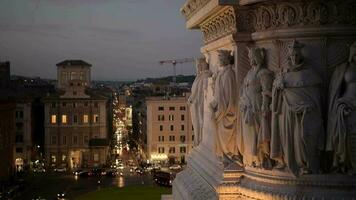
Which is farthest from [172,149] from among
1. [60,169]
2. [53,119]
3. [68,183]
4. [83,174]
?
[68,183]

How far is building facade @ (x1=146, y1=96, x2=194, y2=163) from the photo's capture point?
261 ft

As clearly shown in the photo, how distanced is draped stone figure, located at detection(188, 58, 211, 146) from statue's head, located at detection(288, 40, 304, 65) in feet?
12.0

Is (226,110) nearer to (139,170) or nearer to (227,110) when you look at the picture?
(227,110)

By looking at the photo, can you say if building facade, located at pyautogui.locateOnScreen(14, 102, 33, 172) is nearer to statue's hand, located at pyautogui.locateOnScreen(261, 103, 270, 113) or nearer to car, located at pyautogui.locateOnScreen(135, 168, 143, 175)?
car, located at pyautogui.locateOnScreen(135, 168, 143, 175)

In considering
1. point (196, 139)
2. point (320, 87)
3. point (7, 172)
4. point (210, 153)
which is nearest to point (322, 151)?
point (320, 87)

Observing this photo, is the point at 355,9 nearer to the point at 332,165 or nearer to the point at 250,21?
the point at 250,21

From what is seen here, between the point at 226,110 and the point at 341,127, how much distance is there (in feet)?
6.32

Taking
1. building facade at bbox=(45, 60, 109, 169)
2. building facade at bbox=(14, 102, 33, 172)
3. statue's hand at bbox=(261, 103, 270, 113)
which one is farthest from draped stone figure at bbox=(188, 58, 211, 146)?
building facade at bbox=(14, 102, 33, 172)

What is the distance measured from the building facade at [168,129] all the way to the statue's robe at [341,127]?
6969cm

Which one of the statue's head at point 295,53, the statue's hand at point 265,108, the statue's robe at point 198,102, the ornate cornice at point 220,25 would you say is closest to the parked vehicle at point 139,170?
the statue's robe at point 198,102

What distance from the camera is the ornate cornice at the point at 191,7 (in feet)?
37.3

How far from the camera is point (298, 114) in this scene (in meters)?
8.19

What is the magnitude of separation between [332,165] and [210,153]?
3.12 meters

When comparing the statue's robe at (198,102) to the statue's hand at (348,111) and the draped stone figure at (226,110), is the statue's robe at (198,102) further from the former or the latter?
the statue's hand at (348,111)
